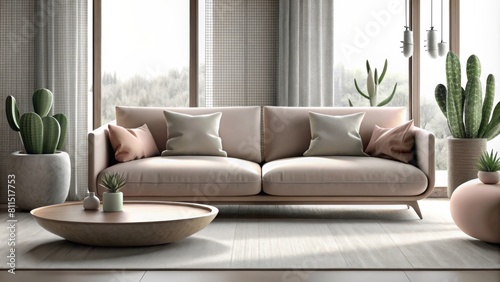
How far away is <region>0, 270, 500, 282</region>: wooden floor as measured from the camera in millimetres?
3477

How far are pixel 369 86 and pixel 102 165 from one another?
2421 millimetres

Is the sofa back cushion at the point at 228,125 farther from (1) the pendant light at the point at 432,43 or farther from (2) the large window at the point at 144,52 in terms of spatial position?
(1) the pendant light at the point at 432,43

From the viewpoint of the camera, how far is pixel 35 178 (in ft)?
18.8

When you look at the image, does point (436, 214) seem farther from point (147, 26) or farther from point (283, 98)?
point (147, 26)

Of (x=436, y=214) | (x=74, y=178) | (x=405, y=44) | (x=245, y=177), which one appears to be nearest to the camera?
(x=245, y=177)

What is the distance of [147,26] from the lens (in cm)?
664

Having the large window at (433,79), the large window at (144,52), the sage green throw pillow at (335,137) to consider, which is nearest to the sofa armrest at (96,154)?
the large window at (144,52)

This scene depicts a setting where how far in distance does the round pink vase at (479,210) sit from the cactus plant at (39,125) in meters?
3.14

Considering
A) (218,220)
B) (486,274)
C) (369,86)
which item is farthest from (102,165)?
(486,274)

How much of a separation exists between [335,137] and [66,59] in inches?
97.2

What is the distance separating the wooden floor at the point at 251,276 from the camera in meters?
3.48

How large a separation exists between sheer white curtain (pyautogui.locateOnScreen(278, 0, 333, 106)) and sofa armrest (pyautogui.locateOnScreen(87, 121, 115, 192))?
1.73 meters

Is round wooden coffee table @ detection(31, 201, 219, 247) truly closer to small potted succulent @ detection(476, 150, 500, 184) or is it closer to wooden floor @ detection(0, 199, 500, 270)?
→ wooden floor @ detection(0, 199, 500, 270)

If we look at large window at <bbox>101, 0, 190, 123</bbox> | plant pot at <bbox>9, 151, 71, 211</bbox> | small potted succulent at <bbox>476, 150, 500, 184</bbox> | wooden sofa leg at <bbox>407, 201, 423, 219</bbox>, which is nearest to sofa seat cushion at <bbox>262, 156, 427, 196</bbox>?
wooden sofa leg at <bbox>407, 201, 423, 219</bbox>
